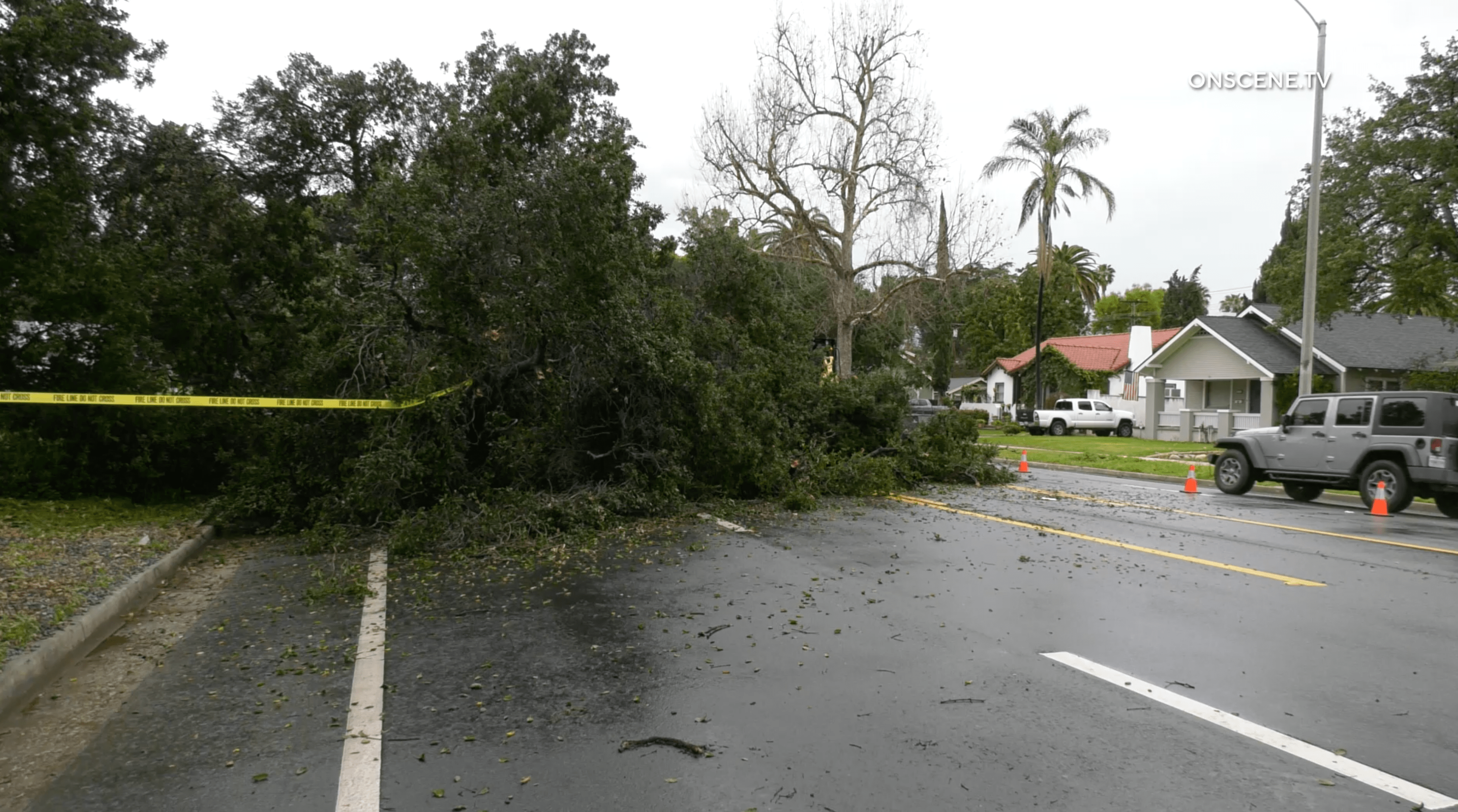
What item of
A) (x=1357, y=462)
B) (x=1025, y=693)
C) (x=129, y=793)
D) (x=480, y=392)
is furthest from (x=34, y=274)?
(x=1357, y=462)

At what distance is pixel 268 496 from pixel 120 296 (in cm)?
467

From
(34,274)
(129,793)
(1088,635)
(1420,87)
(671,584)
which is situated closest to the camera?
(129,793)

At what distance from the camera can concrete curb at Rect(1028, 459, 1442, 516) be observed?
14.6 m

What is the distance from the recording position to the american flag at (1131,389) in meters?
45.0

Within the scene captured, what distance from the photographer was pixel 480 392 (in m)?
11.7

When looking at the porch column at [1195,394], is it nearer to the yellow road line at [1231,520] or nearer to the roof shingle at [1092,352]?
the roof shingle at [1092,352]

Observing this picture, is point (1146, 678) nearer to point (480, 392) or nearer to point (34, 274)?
point (480, 392)

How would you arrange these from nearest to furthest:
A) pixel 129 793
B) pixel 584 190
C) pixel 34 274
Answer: pixel 129 793, pixel 584 190, pixel 34 274

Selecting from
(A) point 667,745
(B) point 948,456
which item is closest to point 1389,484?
(B) point 948,456

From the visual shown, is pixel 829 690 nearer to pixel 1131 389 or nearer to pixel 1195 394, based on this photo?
pixel 1195 394

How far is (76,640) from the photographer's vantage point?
6.09 m

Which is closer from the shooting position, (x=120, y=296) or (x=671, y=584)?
(x=671, y=584)

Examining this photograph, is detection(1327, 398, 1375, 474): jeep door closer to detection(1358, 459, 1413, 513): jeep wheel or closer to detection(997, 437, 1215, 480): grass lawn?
detection(1358, 459, 1413, 513): jeep wheel

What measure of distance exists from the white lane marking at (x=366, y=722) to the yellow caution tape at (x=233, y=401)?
401cm
